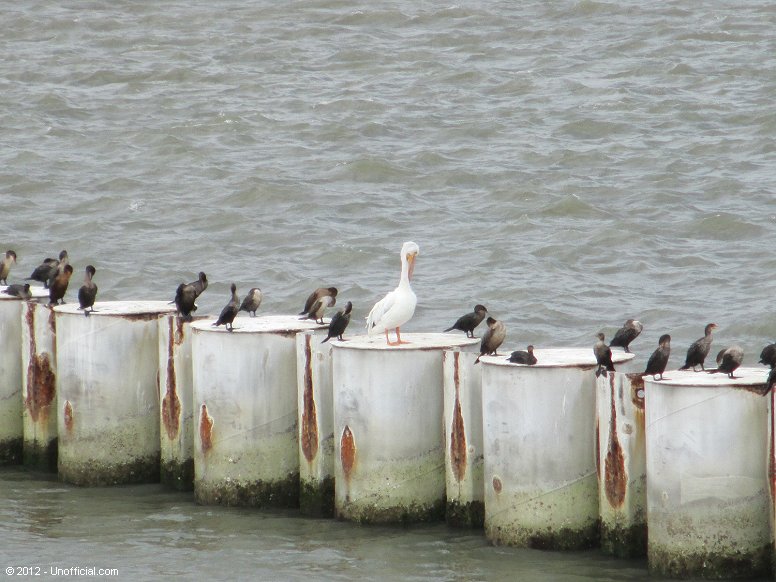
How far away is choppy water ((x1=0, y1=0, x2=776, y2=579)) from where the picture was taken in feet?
51.6

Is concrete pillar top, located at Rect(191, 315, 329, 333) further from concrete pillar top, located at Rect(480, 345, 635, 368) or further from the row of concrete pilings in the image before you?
concrete pillar top, located at Rect(480, 345, 635, 368)

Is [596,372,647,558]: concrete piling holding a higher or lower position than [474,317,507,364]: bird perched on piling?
lower

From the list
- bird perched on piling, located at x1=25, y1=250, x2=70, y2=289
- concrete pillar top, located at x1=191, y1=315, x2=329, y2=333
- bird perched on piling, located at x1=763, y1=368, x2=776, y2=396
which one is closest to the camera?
bird perched on piling, located at x1=763, y1=368, x2=776, y2=396

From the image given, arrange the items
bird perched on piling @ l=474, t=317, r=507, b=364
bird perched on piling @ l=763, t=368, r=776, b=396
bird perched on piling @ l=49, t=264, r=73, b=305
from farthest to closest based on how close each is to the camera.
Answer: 1. bird perched on piling @ l=49, t=264, r=73, b=305
2. bird perched on piling @ l=474, t=317, r=507, b=364
3. bird perched on piling @ l=763, t=368, r=776, b=396

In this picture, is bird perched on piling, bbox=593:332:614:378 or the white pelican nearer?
bird perched on piling, bbox=593:332:614:378

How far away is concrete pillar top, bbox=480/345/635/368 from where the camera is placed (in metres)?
13.1

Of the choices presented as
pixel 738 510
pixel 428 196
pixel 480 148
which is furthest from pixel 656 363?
pixel 480 148

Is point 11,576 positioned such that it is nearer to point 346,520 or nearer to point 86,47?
point 346,520

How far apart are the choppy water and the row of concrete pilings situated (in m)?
0.41

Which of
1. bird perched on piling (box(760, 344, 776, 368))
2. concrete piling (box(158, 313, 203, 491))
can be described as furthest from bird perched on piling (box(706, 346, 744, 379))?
concrete piling (box(158, 313, 203, 491))

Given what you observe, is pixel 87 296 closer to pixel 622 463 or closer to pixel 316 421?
pixel 316 421

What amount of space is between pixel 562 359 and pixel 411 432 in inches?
65.6

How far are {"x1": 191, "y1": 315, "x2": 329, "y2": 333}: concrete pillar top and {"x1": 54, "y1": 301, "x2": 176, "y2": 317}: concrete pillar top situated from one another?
0.76 metres

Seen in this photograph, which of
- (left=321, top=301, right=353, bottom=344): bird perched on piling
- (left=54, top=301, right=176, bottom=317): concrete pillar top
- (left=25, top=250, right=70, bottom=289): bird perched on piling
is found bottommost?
(left=321, top=301, right=353, bottom=344): bird perched on piling
